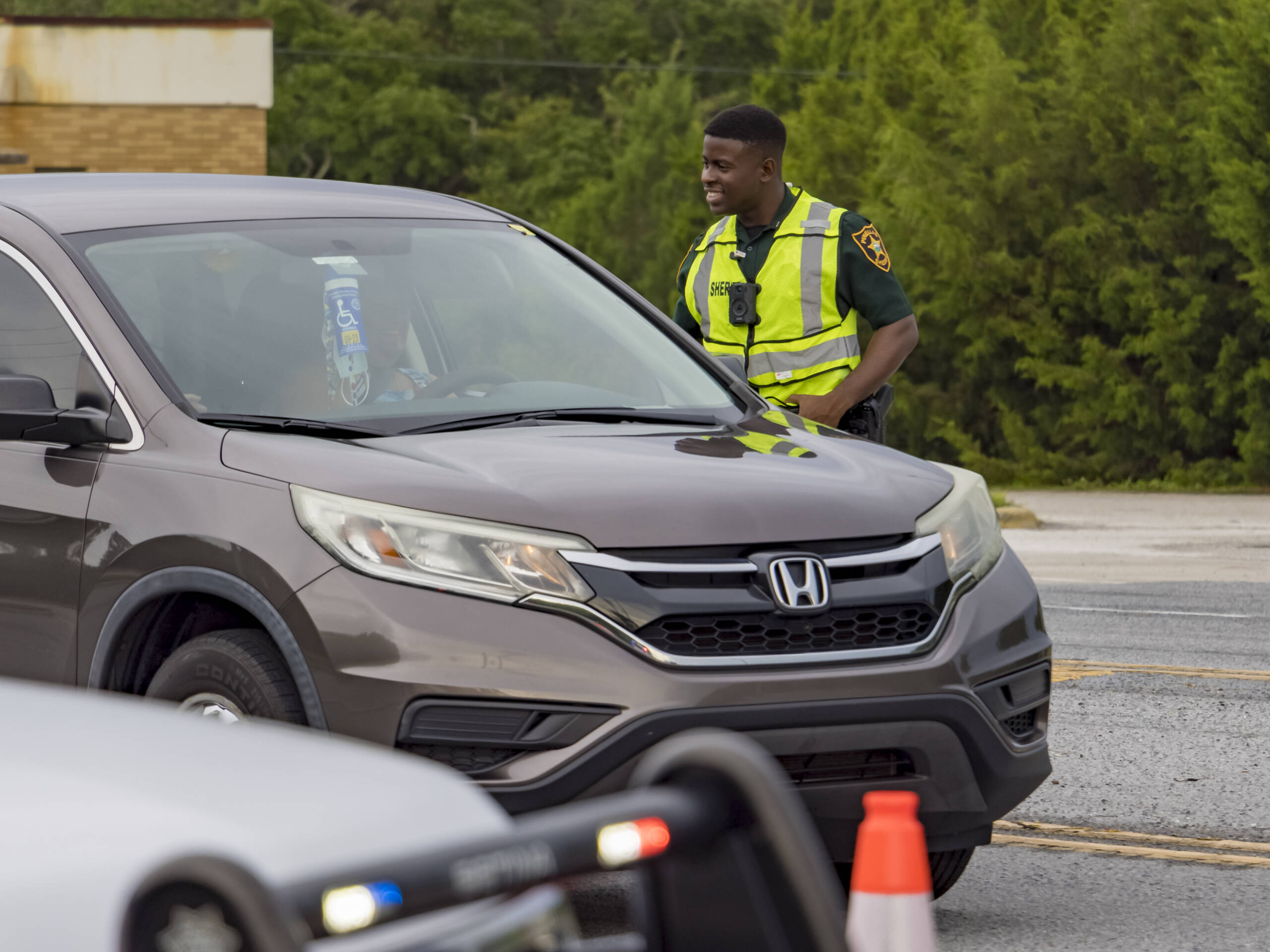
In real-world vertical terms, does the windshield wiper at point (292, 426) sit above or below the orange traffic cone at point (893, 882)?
above

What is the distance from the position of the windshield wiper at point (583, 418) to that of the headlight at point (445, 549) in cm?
52

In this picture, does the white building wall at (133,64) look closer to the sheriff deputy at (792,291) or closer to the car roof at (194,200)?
the sheriff deputy at (792,291)

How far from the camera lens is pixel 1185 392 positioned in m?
24.8

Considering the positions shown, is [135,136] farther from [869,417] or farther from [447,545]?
[447,545]

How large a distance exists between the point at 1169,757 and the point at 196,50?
24.4 m

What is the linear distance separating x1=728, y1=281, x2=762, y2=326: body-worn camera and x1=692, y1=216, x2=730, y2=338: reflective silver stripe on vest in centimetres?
17

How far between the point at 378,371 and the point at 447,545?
1028mm

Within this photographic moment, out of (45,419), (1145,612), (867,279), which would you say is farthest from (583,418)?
(1145,612)

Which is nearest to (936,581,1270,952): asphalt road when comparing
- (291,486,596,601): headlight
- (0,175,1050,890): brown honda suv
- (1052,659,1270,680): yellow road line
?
(1052,659,1270,680): yellow road line

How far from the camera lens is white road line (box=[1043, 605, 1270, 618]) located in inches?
454

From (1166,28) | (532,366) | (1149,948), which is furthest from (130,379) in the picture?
(1166,28)

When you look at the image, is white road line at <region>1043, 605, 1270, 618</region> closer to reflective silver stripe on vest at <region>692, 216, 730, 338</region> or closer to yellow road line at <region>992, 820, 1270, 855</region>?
reflective silver stripe on vest at <region>692, 216, 730, 338</region>

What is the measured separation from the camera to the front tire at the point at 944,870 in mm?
4902

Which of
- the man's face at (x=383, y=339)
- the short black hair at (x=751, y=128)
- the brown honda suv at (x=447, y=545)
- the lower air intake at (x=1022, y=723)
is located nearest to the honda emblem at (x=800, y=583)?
the brown honda suv at (x=447, y=545)
